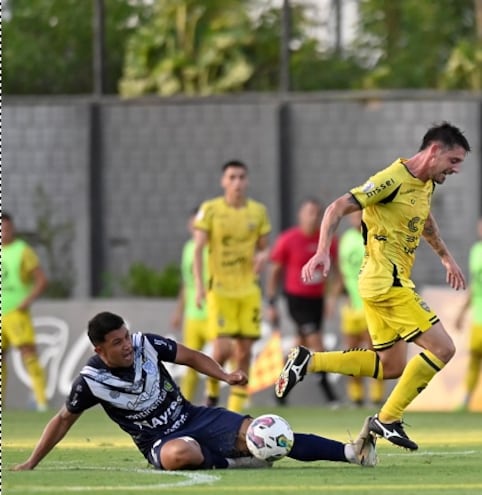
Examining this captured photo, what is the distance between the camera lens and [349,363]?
11.8 metres

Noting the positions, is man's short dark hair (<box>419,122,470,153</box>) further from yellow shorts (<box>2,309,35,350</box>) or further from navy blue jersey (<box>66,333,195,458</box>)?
yellow shorts (<box>2,309,35,350</box>)

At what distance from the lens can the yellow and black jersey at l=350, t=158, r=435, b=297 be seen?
11562 mm

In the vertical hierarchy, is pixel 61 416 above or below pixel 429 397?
above

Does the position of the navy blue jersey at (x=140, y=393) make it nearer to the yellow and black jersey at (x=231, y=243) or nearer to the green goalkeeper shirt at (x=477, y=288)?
the yellow and black jersey at (x=231, y=243)

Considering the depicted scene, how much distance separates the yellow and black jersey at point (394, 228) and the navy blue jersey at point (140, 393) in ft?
6.11

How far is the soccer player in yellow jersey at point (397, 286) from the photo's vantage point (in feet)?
37.6

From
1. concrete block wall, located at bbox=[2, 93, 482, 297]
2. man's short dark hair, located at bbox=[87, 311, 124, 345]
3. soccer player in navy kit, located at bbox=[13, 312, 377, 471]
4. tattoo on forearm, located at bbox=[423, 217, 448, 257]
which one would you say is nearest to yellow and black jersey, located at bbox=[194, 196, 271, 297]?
tattoo on forearm, located at bbox=[423, 217, 448, 257]

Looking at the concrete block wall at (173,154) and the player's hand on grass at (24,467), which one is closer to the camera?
the player's hand on grass at (24,467)

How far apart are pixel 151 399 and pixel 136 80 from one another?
18.3 meters

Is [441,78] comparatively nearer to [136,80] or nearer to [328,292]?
[136,80]

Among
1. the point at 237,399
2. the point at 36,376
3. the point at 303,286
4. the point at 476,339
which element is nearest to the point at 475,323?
the point at 476,339

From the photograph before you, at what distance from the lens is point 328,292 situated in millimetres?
22266

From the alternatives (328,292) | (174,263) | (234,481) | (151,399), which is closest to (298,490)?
(234,481)

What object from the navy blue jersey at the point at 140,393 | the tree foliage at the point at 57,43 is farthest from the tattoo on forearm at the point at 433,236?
the tree foliage at the point at 57,43
